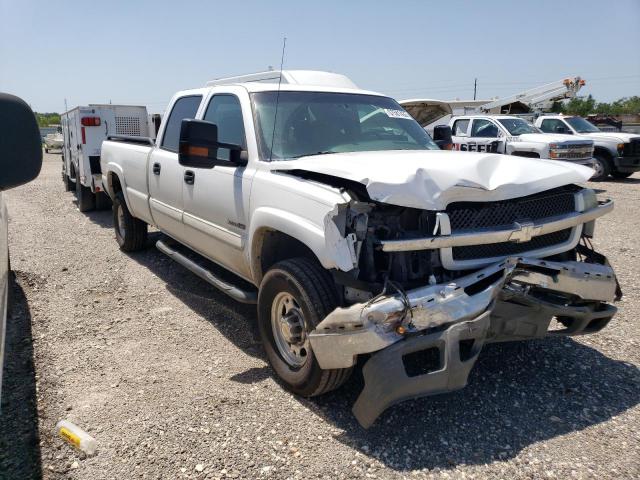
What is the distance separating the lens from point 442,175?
9.31 feet

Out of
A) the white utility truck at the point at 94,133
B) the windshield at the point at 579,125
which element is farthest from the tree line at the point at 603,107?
the white utility truck at the point at 94,133

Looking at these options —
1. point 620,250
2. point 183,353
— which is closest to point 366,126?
point 183,353

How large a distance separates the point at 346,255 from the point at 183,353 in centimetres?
194

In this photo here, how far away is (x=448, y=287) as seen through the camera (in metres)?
2.74

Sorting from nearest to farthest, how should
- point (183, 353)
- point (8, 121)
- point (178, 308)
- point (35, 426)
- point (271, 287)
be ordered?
point (8, 121)
point (35, 426)
point (271, 287)
point (183, 353)
point (178, 308)

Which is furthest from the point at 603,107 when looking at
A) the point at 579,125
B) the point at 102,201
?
the point at 102,201

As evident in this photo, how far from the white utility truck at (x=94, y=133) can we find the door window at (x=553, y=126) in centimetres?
1169

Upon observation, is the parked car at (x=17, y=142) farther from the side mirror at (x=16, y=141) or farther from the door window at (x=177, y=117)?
the door window at (x=177, y=117)

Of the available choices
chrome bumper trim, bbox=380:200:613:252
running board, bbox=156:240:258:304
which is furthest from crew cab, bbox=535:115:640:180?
running board, bbox=156:240:258:304

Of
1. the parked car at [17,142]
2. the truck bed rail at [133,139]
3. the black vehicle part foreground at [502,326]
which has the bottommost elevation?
the black vehicle part foreground at [502,326]

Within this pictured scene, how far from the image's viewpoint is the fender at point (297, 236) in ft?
9.13

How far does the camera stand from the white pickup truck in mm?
2705

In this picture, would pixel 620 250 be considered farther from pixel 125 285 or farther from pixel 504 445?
pixel 125 285

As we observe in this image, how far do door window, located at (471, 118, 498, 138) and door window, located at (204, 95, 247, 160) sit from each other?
433 inches
